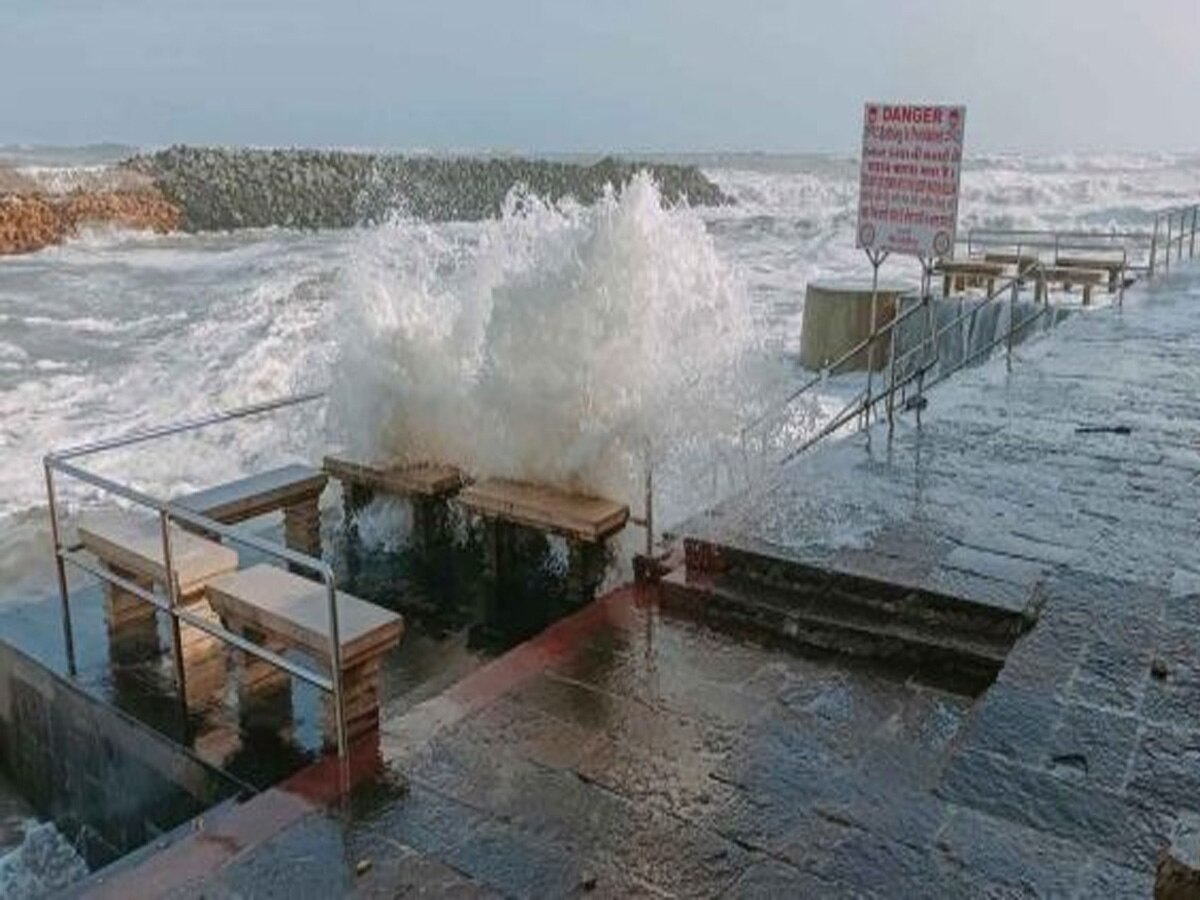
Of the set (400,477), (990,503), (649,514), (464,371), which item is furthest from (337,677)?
(990,503)

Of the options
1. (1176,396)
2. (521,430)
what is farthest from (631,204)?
(1176,396)

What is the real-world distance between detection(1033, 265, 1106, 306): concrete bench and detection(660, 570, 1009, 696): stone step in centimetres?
1304

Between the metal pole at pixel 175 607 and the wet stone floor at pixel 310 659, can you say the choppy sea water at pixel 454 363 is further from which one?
the metal pole at pixel 175 607

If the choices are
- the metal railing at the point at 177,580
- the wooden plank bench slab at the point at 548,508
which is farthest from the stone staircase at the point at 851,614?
the metal railing at the point at 177,580

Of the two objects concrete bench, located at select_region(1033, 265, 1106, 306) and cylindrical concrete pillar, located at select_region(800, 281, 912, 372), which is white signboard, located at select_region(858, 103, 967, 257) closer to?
concrete bench, located at select_region(1033, 265, 1106, 306)

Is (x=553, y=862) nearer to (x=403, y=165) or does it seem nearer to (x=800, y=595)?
(x=800, y=595)

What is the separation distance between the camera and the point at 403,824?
3816mm

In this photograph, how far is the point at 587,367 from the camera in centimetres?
689

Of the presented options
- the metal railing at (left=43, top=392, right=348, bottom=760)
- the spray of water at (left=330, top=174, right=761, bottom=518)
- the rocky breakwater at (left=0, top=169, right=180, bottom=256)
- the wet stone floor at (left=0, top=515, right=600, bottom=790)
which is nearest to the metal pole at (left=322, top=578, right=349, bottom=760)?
the metal railing at (left=43, top=392, right=348, bottom=760)

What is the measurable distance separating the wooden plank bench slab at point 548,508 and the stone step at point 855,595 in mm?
670

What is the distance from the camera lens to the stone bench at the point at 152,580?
5.30 meters

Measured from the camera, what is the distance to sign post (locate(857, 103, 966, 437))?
7.30 metres

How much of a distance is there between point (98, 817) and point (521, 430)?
125 inches

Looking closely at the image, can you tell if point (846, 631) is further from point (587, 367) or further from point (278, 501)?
point (278, 501)
